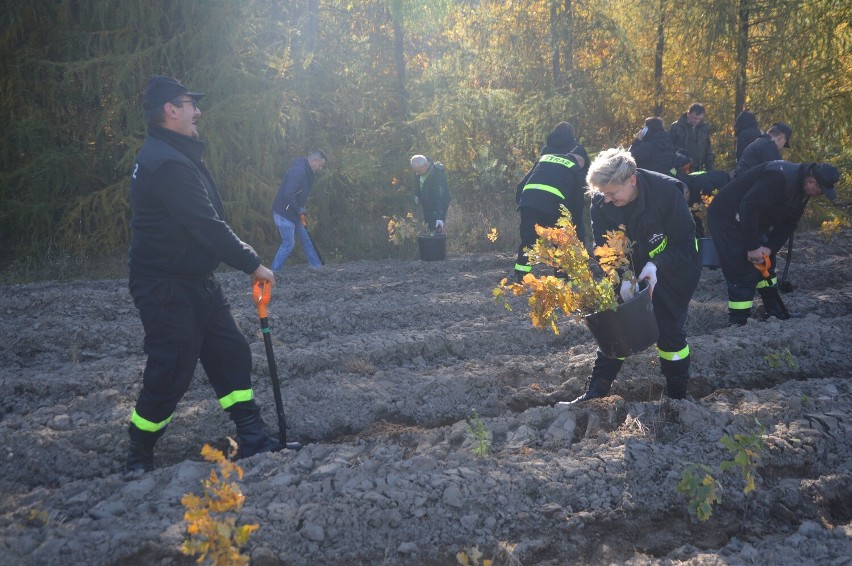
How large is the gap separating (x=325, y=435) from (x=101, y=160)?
32.8 feet

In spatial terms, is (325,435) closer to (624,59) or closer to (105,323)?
(105,323)

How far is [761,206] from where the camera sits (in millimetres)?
6363

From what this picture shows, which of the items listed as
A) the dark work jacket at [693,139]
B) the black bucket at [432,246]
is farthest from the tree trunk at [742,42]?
the black bucket at [432,246]

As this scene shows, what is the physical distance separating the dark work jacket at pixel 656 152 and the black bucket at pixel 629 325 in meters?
5.47

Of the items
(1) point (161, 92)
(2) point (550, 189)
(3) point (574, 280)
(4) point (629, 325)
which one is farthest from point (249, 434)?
(2) point (550, 189)

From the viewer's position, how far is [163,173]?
13.1 ft

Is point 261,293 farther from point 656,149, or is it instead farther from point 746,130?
point 746,130

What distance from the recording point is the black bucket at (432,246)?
10867 millimetres

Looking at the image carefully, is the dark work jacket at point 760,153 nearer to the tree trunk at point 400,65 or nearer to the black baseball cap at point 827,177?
the black baseball cap at point 827,177

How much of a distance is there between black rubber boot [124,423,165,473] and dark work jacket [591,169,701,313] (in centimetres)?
283

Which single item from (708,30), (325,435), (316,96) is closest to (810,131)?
(708,30)

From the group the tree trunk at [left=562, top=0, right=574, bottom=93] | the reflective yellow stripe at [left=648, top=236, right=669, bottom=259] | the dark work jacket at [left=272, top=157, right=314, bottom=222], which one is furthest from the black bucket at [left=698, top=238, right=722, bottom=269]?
the tree trunk at [left=562, top=0, right=574, bottom=93]

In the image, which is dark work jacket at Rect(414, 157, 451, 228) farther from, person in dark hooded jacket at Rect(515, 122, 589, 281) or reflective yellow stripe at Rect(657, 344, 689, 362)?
reflective yellow stripe at Rect(657, 344, 689, 362)

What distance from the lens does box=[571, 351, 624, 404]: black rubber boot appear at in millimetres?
4953
